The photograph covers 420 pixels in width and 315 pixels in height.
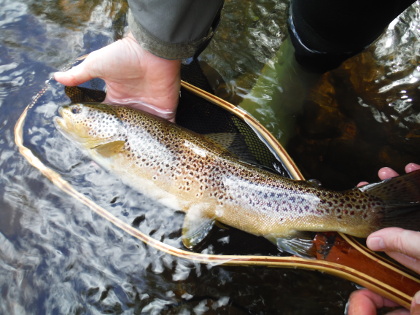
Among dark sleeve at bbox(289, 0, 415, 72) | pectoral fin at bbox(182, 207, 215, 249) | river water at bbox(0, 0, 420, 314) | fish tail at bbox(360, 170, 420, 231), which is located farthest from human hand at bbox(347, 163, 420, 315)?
dark sleeve at bbox(289, 0, 415, 72)

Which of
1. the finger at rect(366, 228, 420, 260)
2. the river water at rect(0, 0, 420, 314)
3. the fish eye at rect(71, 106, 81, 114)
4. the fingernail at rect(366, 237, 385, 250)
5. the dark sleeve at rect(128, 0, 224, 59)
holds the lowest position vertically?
the river water at rect(0, 0, 420, 314)

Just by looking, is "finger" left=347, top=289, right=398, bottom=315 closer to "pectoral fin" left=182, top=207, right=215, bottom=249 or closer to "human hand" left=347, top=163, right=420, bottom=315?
"human hand" left=347, top=163, right=420, bottom=315

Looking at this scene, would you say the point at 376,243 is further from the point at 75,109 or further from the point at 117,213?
the point at 75,109

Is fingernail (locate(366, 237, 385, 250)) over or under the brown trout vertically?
over

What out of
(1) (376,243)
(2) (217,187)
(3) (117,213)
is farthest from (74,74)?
(1) (376,243)

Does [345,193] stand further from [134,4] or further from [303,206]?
[134,4]

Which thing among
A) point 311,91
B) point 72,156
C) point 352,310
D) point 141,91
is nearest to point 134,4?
point 141,91

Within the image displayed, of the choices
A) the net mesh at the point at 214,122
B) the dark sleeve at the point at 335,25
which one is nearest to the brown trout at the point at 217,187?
the net mesh at the point at 214,122
